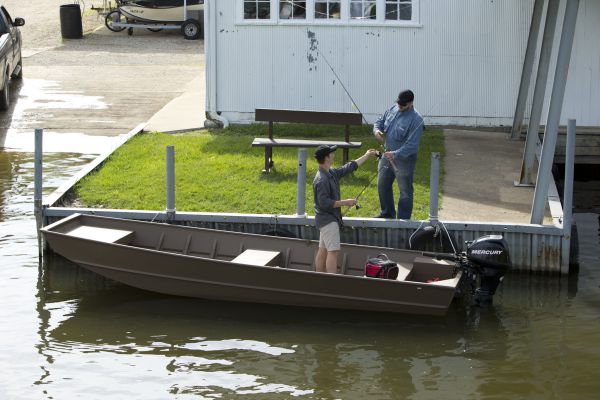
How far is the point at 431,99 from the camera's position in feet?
64.1

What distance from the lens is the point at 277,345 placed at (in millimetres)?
11273

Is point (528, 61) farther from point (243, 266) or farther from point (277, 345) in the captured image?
point (277, 345)

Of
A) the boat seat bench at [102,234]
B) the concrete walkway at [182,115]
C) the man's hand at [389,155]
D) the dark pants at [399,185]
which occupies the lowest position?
the boat seat bench at [102,234]

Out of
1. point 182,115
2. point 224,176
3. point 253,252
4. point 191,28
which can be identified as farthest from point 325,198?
point 191,28

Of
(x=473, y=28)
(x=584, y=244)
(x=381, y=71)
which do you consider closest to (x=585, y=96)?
(x=473, y=28)

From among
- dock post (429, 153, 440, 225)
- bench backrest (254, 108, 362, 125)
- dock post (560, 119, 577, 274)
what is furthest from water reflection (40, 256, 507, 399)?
bench backrest (254, 108, 362, 125)

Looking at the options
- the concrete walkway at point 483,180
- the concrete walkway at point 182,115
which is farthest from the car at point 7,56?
the concrete walkway at point 483,180

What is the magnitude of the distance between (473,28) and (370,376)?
1020 cm

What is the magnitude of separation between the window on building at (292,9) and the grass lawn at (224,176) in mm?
1938

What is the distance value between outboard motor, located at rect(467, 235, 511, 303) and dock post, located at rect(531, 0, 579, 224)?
1.32 meters

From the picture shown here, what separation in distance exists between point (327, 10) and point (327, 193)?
314 inches

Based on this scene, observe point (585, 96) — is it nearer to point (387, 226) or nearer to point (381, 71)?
point (381, 71)

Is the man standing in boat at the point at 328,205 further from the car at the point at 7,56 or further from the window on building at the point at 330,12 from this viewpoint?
the car at the point at 7,56

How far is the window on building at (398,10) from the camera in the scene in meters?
19.2
